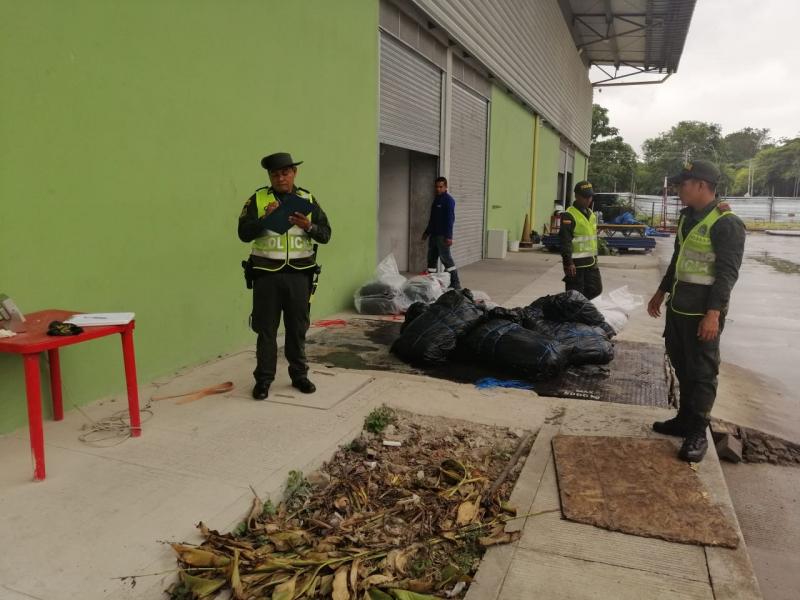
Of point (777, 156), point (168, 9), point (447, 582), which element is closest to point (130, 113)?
point (168, 9)

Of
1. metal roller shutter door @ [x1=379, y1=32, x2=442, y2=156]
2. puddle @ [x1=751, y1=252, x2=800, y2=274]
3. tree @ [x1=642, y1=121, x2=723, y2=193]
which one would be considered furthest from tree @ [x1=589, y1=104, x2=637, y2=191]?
metal roller shutter door @ [x1=379, y1=32, x2=442, y2=156]

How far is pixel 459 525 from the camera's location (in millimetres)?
2914

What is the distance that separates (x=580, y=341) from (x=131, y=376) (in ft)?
12.3

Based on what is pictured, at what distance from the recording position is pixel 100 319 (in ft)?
11.5

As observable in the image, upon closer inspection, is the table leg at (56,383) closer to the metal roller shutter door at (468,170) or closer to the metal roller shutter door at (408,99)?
the metal roller shutter door at (408,99)

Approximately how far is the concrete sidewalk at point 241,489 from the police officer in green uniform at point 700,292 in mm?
259

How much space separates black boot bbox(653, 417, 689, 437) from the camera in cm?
386

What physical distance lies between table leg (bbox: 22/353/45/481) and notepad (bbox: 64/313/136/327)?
400mm

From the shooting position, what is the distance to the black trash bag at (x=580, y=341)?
18.1ft

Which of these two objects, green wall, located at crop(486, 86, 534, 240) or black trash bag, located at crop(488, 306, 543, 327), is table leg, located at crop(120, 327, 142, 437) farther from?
green wall, located at crop(486, 86, 534, 240)

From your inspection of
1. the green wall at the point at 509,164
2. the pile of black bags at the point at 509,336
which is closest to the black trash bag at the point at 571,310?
the pile of black bags at the point at 509,336

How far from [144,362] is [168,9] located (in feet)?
8.76

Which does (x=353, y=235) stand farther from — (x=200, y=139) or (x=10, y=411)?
(x=10, y=411)

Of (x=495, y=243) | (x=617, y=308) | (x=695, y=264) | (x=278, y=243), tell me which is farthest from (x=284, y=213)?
(x=495, y=243)
